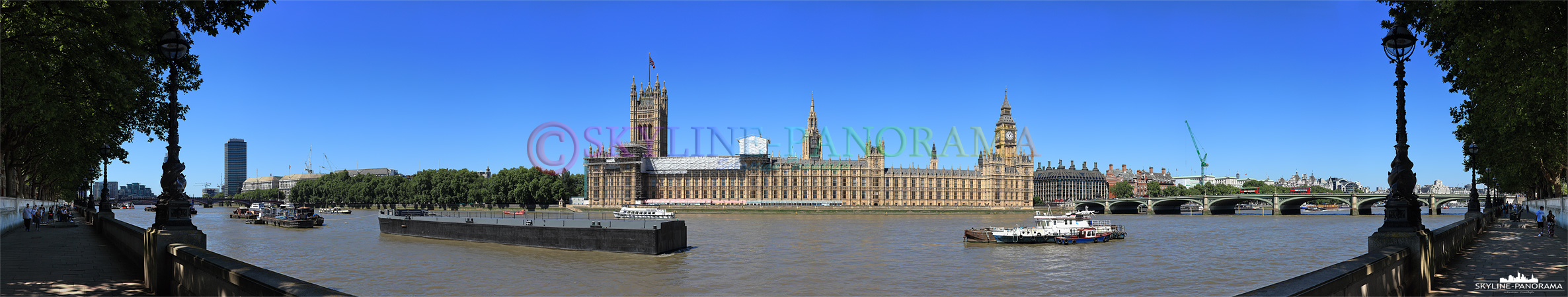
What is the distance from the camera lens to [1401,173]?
53.0ft

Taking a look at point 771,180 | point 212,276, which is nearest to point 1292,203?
point 771,180

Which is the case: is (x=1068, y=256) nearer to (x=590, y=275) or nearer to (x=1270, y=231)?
(x=590, y=275)


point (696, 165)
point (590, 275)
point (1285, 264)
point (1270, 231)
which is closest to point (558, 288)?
point (590, 275)

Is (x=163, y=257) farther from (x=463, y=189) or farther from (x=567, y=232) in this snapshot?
(x=463, y=189)

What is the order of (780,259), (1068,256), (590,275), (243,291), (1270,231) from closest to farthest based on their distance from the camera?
(243,291) < (590,275) < (780,259) < (1068,256) < (1270,231)

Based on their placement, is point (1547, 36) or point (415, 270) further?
point (415, 270)

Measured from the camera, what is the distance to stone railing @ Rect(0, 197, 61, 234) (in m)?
36.0

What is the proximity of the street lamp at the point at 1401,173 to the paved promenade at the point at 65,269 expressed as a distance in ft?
80.6

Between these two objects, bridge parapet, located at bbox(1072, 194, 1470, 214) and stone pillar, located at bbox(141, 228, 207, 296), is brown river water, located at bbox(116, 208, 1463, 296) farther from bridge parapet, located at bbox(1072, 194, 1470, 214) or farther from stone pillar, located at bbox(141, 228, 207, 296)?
bridge parapet, located at bbox(1072, 194, 1470, 214)

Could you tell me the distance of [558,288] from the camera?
30.9 m

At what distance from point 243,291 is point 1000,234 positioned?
51954mm

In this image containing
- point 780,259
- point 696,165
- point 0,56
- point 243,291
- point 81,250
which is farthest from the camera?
point 696,165

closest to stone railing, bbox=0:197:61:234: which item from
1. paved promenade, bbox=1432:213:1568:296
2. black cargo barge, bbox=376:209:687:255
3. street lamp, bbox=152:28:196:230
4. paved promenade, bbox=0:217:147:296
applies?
paved promenade, bbox=0:217:147:296

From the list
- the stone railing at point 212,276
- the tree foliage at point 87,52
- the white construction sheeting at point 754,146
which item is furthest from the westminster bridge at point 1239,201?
the stone railing at point 212,276
